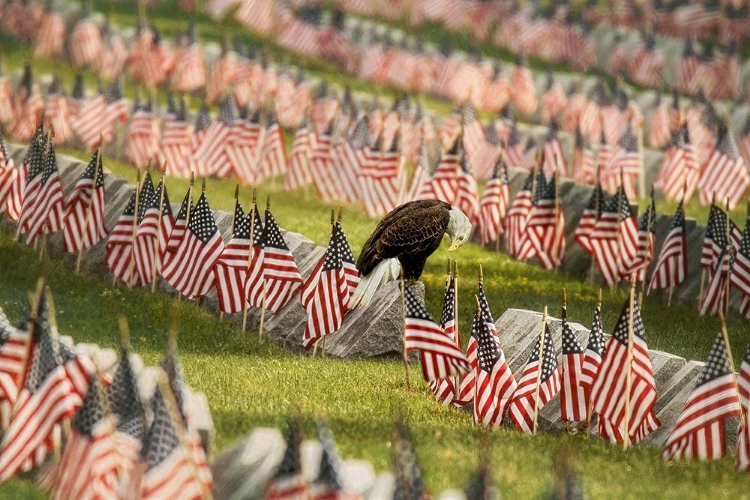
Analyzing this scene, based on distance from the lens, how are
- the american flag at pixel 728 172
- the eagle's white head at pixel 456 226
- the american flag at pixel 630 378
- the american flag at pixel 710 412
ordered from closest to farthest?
the american flag at pixel 710 412, the american flag at pixel 630 378, the eagle's white head at pixel 456 226, the american flag at pixel 728 172

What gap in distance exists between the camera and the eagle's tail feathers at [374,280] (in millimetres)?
22312

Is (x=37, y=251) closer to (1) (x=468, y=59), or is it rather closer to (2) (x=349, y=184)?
(2) (x=349, y=184)

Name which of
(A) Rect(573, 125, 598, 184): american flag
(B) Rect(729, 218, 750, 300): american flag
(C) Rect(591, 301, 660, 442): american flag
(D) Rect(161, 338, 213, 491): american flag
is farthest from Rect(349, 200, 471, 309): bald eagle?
(A) Rect(573, 125, 598, 184): american flag

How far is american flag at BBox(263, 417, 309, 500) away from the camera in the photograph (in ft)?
39.5

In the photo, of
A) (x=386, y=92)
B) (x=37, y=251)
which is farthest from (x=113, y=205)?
(x=386, y=92)

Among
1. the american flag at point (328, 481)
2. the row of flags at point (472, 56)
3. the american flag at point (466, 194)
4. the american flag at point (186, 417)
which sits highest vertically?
the american flag at point (328, 481)

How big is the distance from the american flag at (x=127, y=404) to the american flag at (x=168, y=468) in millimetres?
1022

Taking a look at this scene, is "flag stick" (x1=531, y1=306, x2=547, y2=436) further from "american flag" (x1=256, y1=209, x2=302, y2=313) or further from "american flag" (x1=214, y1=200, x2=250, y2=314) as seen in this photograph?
"american flag" (x1=214, y1=200, x2=250, y2=314)

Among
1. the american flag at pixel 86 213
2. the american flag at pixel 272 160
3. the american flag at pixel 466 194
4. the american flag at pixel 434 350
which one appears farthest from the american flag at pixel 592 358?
the american flag at pixel 272 160

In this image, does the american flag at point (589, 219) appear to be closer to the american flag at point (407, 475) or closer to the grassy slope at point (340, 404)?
the grassy slope at point (340, 404)

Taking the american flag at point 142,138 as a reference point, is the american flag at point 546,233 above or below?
above

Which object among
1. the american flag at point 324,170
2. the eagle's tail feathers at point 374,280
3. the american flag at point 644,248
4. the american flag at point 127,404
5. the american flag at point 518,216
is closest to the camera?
the american flag at point 127,404

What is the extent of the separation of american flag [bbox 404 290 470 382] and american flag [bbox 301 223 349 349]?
342 centimetres

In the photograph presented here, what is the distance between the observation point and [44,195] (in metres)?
25.6
